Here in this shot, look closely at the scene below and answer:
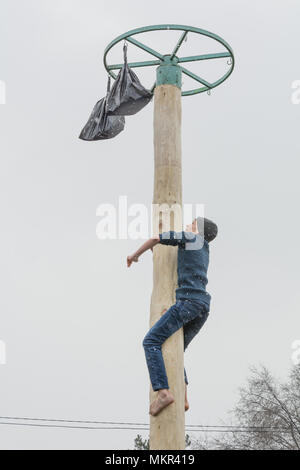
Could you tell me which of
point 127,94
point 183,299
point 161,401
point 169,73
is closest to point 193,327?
point 183,299

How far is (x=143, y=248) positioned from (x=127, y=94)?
1913 millimetres

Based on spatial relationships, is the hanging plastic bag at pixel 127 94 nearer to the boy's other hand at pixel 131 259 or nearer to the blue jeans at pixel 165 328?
the boy's other hand at pixel 131 259

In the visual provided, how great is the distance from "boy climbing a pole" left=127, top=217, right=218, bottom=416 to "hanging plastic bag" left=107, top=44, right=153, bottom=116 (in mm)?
1520

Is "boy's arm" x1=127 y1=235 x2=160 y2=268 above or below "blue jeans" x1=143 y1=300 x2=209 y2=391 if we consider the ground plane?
above

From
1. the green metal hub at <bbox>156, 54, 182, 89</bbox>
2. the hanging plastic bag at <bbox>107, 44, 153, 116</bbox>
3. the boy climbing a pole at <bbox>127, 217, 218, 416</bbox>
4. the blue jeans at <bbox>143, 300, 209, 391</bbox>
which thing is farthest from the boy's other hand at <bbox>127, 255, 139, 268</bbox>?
the hanging plastic bag at <bbox>107, 44, 153, 116</bbox>

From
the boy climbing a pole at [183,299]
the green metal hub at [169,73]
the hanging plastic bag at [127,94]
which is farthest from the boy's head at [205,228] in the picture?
the hanging plastic bag at [127,94]

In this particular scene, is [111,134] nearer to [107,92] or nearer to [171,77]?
[107,92]

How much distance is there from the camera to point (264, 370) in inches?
1071

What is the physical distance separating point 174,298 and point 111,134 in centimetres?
219

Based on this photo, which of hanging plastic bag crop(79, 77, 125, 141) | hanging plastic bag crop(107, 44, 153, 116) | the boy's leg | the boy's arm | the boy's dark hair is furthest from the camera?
hanging plastic bag crop(79, 77, 125, 141)

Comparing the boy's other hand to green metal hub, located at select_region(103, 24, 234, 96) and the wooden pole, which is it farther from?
green metal hub, located at select_region(103, 24, 234, 96)

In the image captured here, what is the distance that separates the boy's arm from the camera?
512cm
